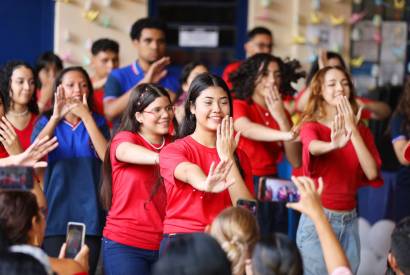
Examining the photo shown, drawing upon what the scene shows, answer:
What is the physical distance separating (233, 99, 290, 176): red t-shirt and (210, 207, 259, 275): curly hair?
2.34m

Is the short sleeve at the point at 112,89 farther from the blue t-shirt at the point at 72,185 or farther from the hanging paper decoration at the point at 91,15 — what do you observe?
the hanging paper decoration at the point at 91,15

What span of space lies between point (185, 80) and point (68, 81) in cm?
122

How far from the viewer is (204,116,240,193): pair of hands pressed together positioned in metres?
4.27

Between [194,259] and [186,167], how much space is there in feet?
4.25

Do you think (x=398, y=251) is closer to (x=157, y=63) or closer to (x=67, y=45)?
A: (x=157, y=63)

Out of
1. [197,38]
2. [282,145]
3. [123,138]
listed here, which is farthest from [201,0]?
Answer: [123,138]

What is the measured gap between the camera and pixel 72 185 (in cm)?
567

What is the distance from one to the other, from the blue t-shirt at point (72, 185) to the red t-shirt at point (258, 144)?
3.33 feet

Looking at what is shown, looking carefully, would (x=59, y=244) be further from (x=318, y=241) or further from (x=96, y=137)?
(x=318, y=241)

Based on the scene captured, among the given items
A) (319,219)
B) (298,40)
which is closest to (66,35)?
(298,40)

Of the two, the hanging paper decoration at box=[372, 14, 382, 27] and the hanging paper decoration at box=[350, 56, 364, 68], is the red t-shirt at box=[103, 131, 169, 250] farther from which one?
the hanging paper decoration at box=[372, 14, 382, 27]

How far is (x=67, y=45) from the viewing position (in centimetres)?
887

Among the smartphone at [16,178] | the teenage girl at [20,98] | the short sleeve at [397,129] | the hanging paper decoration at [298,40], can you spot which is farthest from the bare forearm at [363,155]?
the hanging paper decoration at [298,40]

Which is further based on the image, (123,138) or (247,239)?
(123,138)
